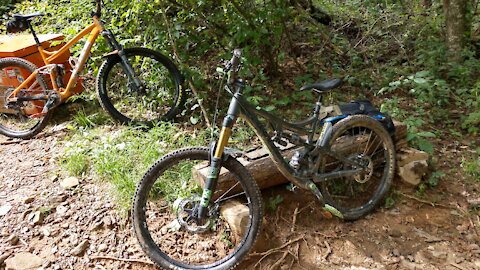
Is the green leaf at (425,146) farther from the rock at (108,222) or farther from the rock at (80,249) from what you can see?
the rock at (80,249)

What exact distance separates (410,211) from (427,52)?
9.49 ft

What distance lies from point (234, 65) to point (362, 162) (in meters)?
1.55

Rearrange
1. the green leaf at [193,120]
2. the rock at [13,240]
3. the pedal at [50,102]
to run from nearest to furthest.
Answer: the rock at [13,240] < the green leaf at [193,120] < the pedal at [50,102]

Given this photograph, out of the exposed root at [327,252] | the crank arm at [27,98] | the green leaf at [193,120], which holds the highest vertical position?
the crank arm at [27,98]

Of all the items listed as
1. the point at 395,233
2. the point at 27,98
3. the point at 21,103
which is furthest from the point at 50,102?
the point at 395,233

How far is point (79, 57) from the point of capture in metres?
4.78

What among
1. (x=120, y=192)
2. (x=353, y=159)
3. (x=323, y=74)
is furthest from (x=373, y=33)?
(x=120, y=192)

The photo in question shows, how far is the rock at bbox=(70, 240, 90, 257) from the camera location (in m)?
3.16

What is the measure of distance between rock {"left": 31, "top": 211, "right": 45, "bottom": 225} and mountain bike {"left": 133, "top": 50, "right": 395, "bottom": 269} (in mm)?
937

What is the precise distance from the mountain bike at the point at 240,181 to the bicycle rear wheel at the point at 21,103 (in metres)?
2.27

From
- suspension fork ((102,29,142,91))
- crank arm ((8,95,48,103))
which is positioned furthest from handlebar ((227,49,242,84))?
crank arm ((8,95,48,103))

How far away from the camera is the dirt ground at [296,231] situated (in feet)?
10.1

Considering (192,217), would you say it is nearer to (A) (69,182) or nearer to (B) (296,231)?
(B) (296,231)

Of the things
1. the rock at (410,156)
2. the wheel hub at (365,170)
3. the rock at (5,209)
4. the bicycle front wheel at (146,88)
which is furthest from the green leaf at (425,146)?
the rock at (5,209)
